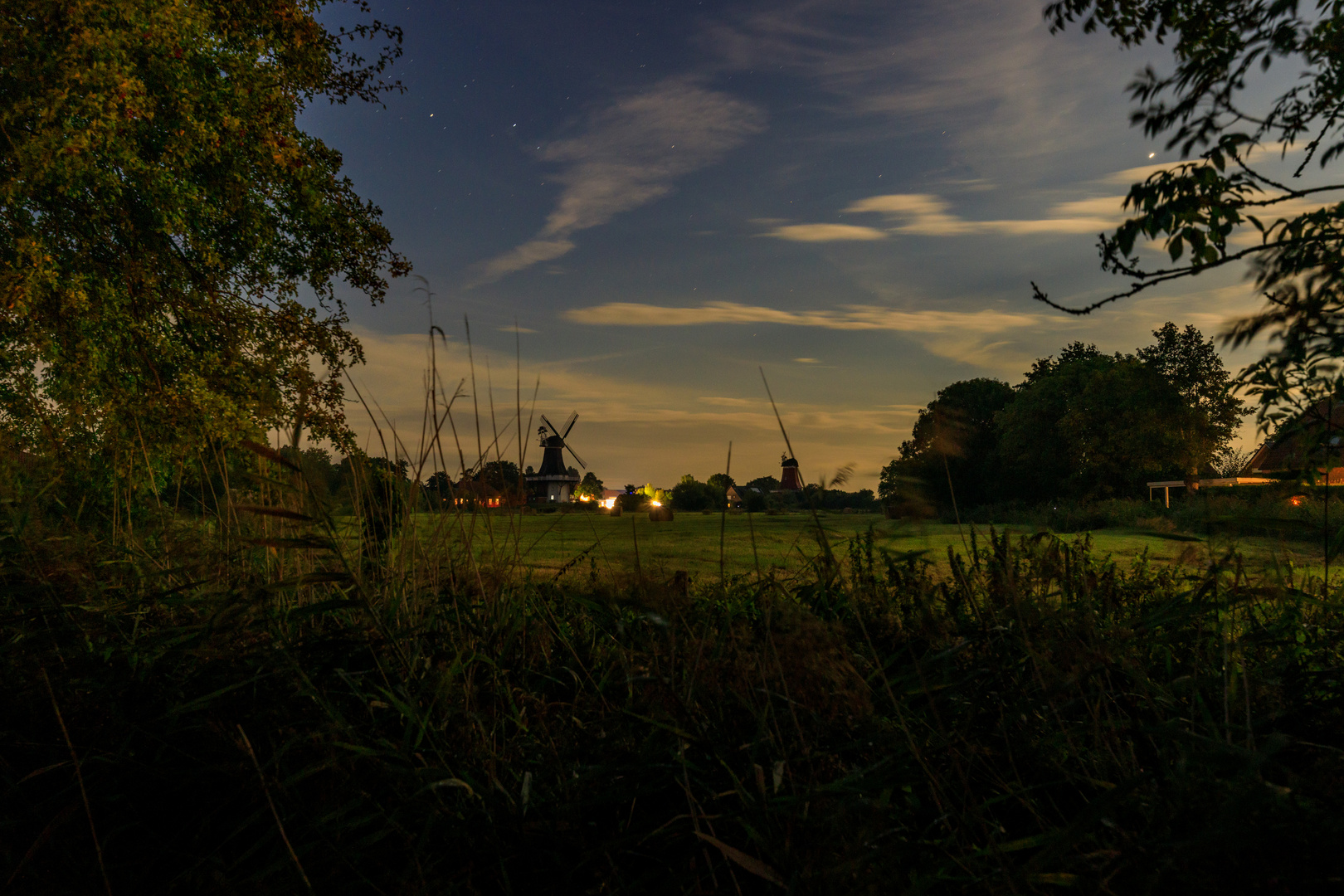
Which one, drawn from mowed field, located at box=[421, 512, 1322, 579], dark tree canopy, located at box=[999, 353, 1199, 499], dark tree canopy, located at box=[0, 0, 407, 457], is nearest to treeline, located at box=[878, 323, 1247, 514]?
dark tree canopy, located at box=[999, 353, 1199, 499]

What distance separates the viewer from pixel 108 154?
975cm

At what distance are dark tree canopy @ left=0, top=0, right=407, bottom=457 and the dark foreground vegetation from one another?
6654 millimetres

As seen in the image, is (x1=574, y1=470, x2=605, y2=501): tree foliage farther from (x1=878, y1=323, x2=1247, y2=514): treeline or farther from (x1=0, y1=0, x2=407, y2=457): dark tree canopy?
(x1=878, y1=323, x2=1247, y2=514): treeline

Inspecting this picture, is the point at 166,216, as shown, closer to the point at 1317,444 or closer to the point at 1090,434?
the point at 1317,444

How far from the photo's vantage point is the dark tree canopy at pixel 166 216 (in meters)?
9.17

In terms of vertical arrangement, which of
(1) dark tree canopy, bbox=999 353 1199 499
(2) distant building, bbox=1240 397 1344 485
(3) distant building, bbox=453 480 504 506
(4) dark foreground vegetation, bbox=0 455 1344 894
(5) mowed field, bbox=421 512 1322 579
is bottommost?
(4) dark foreground vegetation, bbox=0 455 1344 894

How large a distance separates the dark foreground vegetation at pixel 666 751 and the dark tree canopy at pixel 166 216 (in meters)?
6.65

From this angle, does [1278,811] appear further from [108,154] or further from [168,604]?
[108,154]

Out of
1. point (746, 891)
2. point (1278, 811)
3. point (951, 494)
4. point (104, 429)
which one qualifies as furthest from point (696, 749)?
point (104, 429)

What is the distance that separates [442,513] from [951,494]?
5.88ft

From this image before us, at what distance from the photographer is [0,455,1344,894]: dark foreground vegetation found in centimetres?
136

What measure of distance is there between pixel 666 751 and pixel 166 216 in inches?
448

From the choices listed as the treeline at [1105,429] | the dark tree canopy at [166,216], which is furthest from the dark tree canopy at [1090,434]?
the dark tree canopy at [166,216]

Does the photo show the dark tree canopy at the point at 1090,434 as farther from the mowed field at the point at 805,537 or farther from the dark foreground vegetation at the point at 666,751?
the dark foreground vegetation at the point at 666,751
